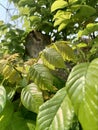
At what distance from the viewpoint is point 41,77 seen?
1.99 ft

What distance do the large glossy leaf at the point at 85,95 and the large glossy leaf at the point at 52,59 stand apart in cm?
13

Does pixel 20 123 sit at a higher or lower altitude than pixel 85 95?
lower

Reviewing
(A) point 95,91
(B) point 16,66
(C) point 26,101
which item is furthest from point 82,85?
(B) point 16,66

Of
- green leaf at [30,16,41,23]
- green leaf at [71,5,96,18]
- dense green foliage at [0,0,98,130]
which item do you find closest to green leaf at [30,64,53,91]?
dense green foliage at [0,0,98,130]

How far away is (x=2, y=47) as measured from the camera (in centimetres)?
190

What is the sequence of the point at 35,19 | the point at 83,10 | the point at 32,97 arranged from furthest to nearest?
1. the point at 35,19
2. the point at 83,10
3. the point at 32,97

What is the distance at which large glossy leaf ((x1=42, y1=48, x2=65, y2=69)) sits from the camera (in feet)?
2.06

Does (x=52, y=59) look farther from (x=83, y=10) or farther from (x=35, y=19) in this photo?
(x=35, y=19)

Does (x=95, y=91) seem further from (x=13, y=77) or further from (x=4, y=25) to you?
(x=4, y=25)

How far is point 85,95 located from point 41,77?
173 millimetres

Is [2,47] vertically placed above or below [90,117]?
below

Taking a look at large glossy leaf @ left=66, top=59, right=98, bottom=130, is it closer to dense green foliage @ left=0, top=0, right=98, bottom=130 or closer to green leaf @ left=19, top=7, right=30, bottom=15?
dense green foliage @ left=0, top=0, right=98, bottom=130

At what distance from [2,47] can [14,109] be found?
4.19 feet

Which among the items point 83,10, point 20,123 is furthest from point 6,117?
point 83,10
